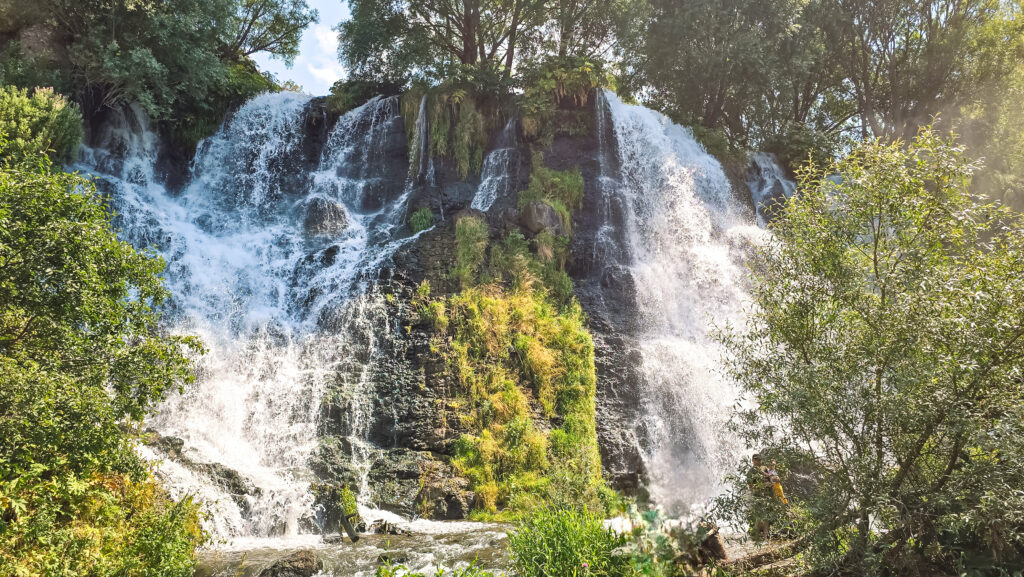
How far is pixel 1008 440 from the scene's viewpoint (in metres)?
5.10

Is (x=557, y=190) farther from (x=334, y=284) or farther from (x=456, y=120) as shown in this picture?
(x=334, y=284)

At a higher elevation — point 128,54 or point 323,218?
point 128,54

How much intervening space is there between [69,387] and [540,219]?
15240 millimetres

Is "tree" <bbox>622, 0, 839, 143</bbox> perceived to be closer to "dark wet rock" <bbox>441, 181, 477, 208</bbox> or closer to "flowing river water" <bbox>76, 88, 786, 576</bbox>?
"flowing river water" <bbox>76, 88, 786, 576</bbox>

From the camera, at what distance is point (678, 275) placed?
20.7 meters

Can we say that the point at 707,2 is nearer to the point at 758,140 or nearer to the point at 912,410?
the point at 758,140

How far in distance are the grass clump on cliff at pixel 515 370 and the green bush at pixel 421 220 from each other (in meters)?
1.92

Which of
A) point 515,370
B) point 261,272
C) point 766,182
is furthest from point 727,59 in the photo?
point 261,272

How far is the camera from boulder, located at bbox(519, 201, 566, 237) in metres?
20.1

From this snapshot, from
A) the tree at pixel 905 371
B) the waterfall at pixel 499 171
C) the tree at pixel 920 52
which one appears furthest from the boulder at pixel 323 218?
the tree at pixel 920 52

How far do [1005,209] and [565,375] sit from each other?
436 inches

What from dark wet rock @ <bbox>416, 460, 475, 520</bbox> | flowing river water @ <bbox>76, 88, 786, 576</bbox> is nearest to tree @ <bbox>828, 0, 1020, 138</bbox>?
flowing river water @ <bbox>76, 88, 786, 576</bbox>

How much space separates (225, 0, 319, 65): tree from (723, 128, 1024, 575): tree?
27.9 meters

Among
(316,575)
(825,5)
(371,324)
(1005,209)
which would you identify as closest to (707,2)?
(825,5)
